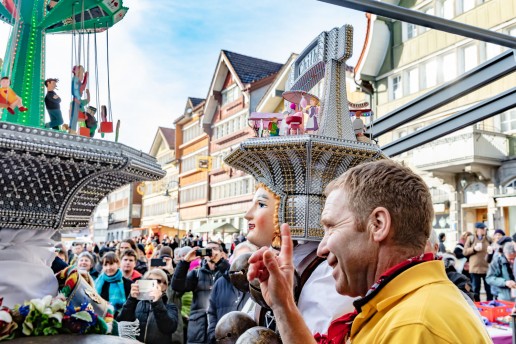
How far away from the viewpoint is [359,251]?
1413mm

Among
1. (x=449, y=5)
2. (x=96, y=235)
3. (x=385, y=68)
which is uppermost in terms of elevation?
(x=449, y=5)

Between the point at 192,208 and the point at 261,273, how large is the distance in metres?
43.1

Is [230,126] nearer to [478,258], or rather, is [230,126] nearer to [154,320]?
[478,258]

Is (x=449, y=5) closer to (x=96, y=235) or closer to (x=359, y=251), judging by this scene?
(x=359, y=251)

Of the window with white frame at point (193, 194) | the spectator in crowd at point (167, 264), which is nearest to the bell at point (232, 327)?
the spectator in crowd at point (167, 264)

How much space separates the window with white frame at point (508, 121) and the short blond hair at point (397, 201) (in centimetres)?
1782

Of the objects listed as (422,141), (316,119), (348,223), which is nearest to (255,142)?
(316,119)

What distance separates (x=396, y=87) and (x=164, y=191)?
113ft

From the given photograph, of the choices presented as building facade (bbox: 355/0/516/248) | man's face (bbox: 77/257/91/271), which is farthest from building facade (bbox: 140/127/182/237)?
man's face (bbox: 77/257/91/271)

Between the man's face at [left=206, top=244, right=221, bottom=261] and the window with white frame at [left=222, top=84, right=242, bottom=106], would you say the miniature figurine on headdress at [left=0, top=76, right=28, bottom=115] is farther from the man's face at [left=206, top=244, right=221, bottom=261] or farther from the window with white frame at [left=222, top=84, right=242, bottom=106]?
the window with white frame at [left=222, top=84, right=242, bottom=106]

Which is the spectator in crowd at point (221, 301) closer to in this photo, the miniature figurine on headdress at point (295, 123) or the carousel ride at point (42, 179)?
the miniature figurine on headdress at point (295, 123)

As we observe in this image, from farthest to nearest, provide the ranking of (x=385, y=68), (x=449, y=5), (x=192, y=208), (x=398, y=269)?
Result: (x=192, y=208) → (x=385, y=68) → (x=449, y=5) → (x=398, y=269)

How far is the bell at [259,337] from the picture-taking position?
2.01m

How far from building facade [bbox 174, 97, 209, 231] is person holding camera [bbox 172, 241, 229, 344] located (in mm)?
33604
